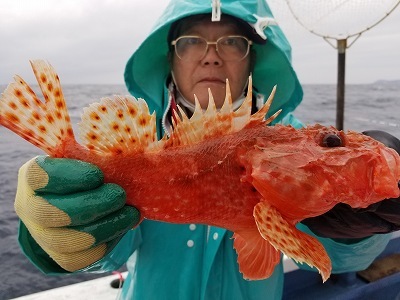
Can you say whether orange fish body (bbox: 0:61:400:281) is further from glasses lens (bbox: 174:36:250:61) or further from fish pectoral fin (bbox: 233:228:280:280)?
glasses lens (bbox: 174:36:250:61)

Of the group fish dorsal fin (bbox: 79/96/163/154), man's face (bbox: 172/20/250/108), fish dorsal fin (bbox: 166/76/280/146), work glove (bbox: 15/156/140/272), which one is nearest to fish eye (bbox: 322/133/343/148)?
fish dorsal fin (bbox: 166/76/280/146)

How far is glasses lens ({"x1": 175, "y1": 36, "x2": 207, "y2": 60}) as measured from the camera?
2.98 metres

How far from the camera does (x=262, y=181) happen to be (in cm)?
165

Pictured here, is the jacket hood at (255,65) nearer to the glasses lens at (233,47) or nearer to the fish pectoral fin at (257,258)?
the glasses lens at (233,47)

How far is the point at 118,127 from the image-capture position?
180 cm

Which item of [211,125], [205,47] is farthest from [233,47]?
[211,125]

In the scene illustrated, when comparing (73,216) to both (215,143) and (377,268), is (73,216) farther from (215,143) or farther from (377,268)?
(377,268)

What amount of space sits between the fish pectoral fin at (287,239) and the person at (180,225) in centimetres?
52

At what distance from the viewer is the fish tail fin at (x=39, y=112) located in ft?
5.65

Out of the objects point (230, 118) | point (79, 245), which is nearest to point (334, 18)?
point (230, 118)

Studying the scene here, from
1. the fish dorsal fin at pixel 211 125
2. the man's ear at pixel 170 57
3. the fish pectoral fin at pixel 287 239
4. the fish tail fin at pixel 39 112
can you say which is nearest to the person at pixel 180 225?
the man's ear at pixel 170 57

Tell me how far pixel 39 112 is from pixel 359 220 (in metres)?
1.86

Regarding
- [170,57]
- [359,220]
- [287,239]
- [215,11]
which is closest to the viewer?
[287,239]

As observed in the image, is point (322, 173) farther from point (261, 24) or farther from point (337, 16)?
point (337, 16)
